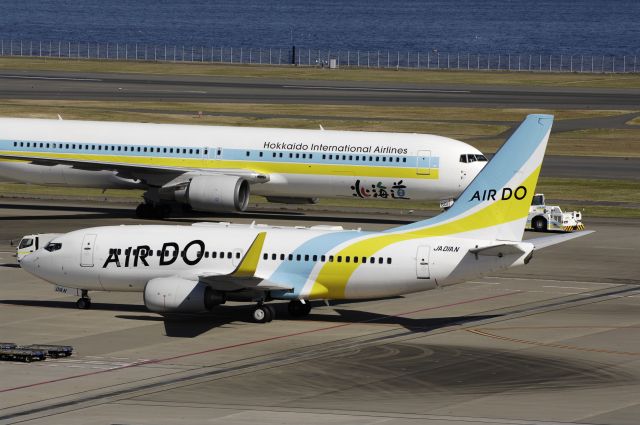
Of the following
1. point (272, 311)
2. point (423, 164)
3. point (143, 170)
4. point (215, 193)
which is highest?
point (423, 164)

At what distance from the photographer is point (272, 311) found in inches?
2239

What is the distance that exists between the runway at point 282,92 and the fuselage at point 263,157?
2482 inches

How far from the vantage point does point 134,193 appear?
101375 mm

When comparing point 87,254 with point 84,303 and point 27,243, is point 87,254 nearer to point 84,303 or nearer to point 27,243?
point 84,303

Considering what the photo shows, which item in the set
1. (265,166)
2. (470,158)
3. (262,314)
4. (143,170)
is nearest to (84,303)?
(262,314)

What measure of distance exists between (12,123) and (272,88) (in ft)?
265

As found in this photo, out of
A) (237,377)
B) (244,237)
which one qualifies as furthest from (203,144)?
(237,377)

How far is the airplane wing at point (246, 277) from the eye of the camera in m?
53.5

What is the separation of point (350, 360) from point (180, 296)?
27.3 ft

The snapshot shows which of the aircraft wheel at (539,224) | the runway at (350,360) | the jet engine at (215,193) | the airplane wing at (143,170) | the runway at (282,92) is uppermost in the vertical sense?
the runway at (282,92)

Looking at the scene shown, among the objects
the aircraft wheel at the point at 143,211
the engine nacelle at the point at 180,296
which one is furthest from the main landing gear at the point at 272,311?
the aircraft wheel at the point at 143,211

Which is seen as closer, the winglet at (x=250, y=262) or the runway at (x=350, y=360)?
the runway at (x=350, y=360)

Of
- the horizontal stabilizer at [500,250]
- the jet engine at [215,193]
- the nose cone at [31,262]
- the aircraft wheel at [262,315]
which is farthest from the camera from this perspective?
the jet engine at [215,193]

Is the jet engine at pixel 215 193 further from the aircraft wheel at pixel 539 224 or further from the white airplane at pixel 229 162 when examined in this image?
the aircraft wheel at pixel 539 224
